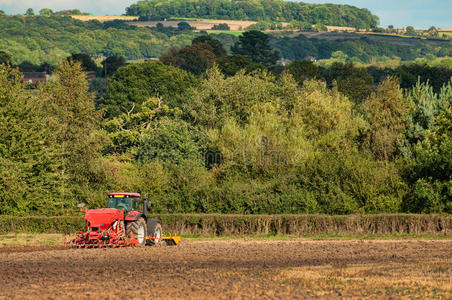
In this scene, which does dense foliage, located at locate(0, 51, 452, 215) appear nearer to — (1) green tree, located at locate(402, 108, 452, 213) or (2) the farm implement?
(1) green tree, located at locate(402, 108, 452, 213)

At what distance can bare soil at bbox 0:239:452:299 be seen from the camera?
22.0m

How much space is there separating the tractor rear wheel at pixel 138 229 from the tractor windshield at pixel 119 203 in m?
1.00

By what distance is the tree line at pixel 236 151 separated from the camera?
51.4 m

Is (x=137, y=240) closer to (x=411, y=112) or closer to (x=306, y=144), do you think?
(x=306, y=144)

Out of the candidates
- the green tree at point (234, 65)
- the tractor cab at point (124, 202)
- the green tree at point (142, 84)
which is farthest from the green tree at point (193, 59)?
the tractor cab at point (124, 202)

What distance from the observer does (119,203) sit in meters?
35.7

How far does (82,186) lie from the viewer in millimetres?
58750

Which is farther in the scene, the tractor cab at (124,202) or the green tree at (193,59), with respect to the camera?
the green tree at (193,59)

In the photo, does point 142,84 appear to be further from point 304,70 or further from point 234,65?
point 304,70

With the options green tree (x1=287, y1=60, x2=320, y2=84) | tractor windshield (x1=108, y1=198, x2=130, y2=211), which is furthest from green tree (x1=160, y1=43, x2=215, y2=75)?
tractor windshield (x1=108, y1=198, x2=130, y2=211)

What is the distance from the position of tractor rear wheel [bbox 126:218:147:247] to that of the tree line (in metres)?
16.5

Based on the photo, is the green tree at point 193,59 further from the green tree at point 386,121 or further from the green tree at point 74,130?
the green tree at point 386,121

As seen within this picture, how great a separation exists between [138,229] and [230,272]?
9.81 meters

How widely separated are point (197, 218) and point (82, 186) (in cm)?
1519
